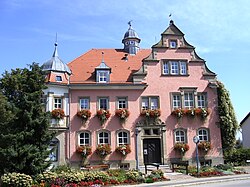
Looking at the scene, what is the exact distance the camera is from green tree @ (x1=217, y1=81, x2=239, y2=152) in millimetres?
28641

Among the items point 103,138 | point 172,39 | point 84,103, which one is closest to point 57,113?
point 84,103

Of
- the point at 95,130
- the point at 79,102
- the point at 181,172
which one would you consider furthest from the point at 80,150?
the point at 181,172

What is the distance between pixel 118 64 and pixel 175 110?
283 inches

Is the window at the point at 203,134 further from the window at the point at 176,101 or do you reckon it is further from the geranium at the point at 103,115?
the geranium at the point at 103,115

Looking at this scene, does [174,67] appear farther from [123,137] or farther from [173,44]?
[123,137]

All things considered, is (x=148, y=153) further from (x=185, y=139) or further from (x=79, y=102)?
(x=79, y=102)

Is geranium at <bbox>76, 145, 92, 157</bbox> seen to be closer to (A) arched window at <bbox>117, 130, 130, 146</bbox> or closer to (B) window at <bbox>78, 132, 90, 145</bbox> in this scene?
(B) window at <bbox>78, 132, 90, 145</bbox>

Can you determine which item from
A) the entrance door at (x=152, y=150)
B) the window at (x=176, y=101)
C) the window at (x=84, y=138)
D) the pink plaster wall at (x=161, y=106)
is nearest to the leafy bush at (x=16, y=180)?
the pink plaster wall at (x=161, y=106)

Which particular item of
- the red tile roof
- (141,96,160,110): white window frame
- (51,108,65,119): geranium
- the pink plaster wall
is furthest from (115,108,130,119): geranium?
(51,108,65,119): geranium

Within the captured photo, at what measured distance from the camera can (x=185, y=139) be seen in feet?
91.9

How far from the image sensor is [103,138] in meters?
26.8

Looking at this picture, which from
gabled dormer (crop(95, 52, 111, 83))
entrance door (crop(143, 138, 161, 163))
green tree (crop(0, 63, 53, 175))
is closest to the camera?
green tree (crop(0, 63, 53, 175))

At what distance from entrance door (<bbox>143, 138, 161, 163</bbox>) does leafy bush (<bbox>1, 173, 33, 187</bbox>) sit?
13.1 metres

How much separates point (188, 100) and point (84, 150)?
34.7 feet
